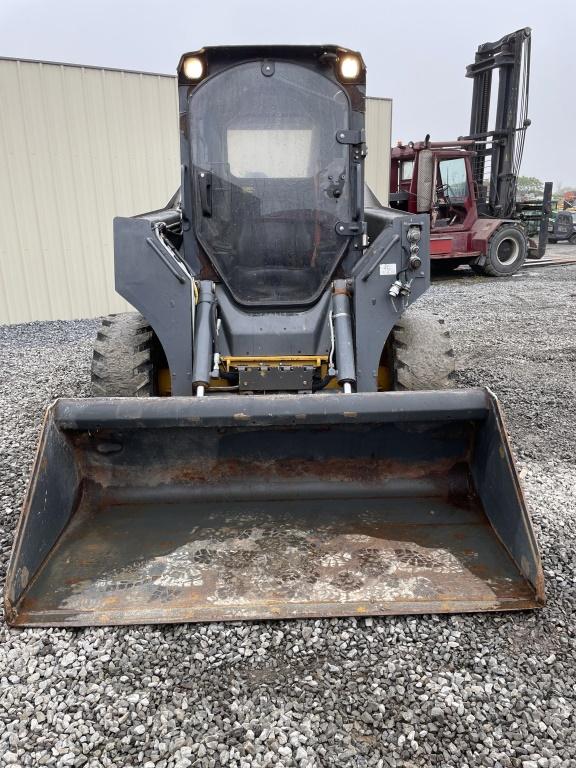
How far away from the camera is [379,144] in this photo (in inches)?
419

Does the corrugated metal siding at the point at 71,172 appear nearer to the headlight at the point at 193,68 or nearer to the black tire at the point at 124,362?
the headlight at the point at 193,68

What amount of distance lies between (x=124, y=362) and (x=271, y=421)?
126cm

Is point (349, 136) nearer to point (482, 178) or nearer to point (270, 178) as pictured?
point (270, 178)

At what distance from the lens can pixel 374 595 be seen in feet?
7.29

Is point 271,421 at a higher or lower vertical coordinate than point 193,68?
lower

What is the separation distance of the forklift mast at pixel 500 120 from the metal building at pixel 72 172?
6.29 m

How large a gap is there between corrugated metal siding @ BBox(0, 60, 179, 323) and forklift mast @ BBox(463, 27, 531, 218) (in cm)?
630

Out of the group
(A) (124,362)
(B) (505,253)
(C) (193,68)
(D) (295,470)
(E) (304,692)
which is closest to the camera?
(E) (304,692)

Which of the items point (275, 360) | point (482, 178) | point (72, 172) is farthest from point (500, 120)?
point (275, 360)

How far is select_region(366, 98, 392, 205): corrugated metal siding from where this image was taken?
34.4ft

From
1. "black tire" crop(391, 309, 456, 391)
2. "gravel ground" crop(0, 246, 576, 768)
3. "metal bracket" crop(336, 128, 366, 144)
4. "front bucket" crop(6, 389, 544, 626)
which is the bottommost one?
"gravel ground" crop(0, 246, 576, 768)

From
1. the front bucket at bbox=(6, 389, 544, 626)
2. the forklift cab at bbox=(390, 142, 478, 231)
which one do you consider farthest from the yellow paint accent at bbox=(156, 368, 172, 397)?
the forklift cab at bbox=(390, 142, 478, 231)

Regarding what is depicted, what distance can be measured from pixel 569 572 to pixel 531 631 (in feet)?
1.57

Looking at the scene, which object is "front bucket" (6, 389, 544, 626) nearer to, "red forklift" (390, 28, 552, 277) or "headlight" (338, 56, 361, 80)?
"headlight" (338, 56, 361, 80)
